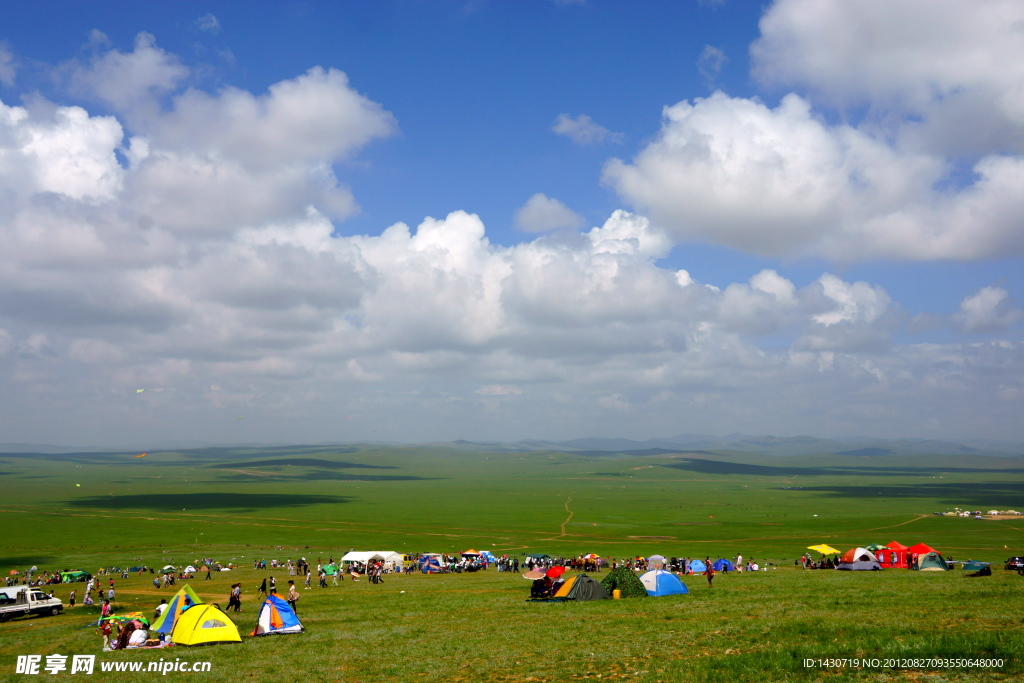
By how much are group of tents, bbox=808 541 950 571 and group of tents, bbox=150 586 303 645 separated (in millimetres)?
36953

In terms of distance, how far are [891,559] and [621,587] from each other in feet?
82.3

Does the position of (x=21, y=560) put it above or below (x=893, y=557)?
below

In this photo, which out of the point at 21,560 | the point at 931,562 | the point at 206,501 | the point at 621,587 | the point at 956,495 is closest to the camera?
the point at 621,587

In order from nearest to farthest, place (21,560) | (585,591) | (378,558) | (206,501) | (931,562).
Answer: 1. (585,591)
2. (931,562)
3. (378,558)
4. (21,560)
5. (206,501)

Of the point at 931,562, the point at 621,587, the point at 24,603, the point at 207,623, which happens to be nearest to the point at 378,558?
the point at 24,603

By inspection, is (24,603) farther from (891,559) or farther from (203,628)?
(891,559)

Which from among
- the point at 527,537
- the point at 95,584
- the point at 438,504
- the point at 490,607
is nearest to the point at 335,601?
the point at 490,607

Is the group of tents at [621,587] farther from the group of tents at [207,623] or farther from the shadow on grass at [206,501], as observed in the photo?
the shadow on grass at [206,501]

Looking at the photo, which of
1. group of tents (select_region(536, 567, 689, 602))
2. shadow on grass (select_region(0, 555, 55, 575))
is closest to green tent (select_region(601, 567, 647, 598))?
group of tents (select_region(536, 567, 689, 602))

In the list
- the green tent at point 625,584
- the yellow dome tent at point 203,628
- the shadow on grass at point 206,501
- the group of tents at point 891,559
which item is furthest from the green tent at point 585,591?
the shadow on grass at point 206,501

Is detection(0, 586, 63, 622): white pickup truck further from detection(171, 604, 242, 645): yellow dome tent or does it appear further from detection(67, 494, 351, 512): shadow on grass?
detection(67, 494, 351, 512): shadow on grass

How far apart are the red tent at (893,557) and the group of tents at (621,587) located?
2145 centimetres

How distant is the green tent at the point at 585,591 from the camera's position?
103ft

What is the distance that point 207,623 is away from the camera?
82.3 feet
